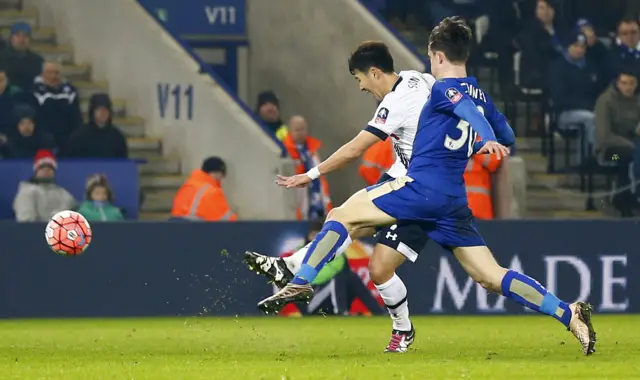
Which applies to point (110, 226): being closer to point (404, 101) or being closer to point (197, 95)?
point (197, 95)

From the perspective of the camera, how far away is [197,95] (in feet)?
64.6

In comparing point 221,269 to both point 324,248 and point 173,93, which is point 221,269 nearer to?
point 173,93

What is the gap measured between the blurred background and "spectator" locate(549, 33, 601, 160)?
0.02 metres

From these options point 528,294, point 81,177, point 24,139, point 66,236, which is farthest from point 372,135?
point 24,139

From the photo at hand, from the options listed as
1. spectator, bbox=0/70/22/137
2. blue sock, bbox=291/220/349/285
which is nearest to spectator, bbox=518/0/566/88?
spectator, bbox=0/70/22/137

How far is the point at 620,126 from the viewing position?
19.7 m

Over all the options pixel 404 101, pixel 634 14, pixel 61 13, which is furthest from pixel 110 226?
pixel 634 14

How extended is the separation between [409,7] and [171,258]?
6.71 m

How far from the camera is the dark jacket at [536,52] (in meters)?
20.8

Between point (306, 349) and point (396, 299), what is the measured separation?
38.1 inches

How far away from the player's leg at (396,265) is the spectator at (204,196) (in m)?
6.65

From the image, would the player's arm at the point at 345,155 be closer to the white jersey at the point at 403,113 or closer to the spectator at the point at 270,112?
the white jersey at the point at 403,113

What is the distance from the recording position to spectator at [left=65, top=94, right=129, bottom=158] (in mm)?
18547

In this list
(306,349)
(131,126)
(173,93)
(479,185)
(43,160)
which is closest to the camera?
(306,349)
